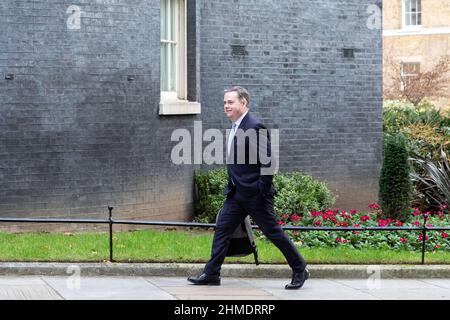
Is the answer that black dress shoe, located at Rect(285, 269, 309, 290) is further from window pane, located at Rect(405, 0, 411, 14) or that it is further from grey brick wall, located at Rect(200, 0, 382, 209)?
window pane, located at Rect(405, 0, 411, 14)

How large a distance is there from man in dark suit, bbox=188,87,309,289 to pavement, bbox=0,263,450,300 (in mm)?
244

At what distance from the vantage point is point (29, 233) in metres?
13.7

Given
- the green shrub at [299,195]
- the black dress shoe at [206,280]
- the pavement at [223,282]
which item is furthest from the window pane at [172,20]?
the black dress shoe at [206,280]

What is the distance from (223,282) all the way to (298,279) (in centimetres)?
89

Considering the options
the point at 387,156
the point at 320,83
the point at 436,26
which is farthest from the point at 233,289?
the point at 436,26

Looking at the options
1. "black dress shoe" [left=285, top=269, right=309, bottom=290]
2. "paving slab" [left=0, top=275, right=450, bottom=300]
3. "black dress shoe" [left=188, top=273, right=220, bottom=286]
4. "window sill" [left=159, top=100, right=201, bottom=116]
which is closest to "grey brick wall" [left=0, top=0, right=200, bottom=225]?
"window sill" [left=159, top=100, right=201, bottom=116]

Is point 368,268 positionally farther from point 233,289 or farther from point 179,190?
point 179,190

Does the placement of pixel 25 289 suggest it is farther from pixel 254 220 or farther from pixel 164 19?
pixel 164 19

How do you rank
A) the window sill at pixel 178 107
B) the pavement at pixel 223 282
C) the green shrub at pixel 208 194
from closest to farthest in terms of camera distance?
1. the pavement at pixel 223 282
2. the window sill at pixel 178 107
3. the green shrub at pixel 208 194

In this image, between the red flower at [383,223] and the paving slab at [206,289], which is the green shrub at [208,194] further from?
the paving slab at [206,289]

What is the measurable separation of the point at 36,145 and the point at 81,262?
11.8ft

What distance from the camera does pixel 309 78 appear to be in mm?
18578

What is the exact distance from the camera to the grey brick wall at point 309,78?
57.3 ft

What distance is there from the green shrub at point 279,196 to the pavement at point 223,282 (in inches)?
200
